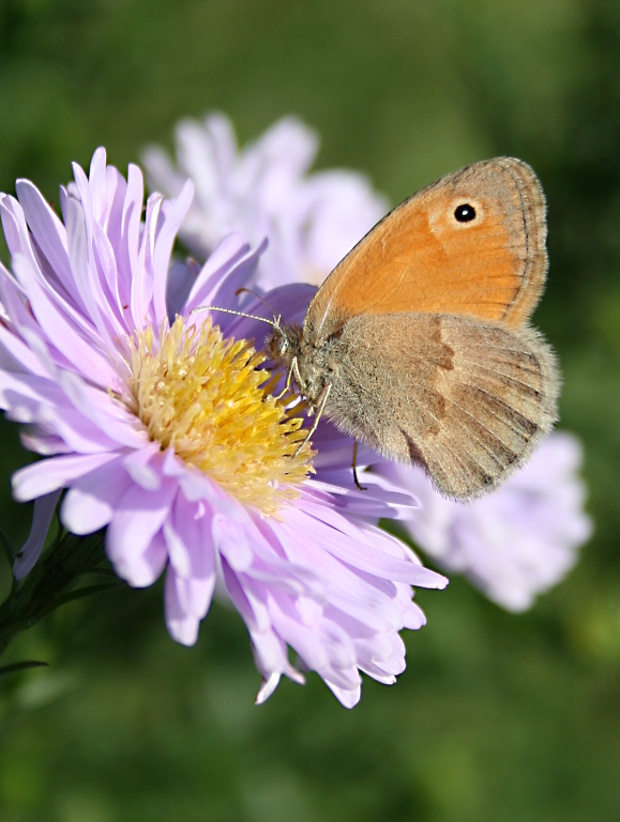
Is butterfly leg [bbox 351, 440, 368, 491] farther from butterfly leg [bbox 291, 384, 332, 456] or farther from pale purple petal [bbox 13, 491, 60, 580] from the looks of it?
pale purple petal [bbox 13, 491, 60, 580]

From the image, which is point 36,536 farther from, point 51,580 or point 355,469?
point 355,469

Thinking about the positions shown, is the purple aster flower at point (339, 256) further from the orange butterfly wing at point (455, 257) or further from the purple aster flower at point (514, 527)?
the orange butterfly wing at point (455, 257)

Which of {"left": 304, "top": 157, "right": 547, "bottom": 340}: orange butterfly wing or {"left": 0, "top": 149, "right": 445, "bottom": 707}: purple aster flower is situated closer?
{"left": 0, "top": 149, "right": 445, "bottom": 707}: purple aster flower

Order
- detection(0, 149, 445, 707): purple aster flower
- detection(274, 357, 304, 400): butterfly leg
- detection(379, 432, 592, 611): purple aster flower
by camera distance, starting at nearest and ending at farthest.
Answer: detection(0, 149, 445, 707): purple aster flower < detection(274, 357, 304, 400): butterfly leg < detection(379, 432, 592, 611): purple aster flower

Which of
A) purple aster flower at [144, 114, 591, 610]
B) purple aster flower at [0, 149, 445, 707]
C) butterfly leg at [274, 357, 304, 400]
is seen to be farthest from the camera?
purple aster flower at [144, 114, 591, 610]

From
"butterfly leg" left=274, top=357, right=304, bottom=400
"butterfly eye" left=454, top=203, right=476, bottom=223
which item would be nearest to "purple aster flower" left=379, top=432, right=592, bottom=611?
"butterfly leg" left=274, top=357, right=304, bottom=400

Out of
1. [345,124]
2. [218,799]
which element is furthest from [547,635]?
[345,124]

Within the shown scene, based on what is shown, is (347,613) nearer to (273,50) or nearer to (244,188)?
(244,188)
